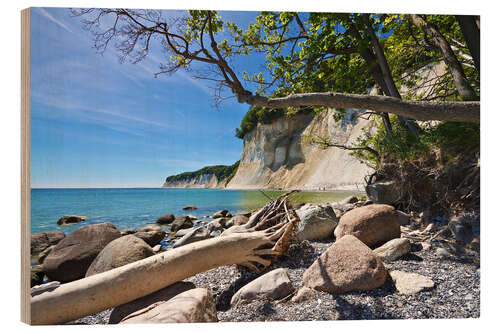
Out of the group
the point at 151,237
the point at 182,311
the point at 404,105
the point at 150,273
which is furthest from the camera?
the point at 151,237

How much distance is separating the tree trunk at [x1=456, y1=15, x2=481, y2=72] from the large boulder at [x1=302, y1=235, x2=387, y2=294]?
2888 millimetres

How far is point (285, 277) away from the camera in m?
2.21

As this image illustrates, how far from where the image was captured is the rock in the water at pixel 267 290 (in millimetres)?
2111

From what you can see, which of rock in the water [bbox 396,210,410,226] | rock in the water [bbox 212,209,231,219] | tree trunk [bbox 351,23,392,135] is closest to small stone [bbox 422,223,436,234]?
rock in the water [bbox 396,210,410,226]

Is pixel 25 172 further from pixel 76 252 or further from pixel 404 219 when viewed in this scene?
pixel 404 219

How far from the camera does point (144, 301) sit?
208cm

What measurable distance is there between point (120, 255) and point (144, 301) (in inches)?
31.5

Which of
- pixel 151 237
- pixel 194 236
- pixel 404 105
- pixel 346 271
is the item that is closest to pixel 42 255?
pixel 194 236

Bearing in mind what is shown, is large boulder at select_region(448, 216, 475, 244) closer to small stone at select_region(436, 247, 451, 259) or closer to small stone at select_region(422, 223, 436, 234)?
small stone at select_region(436, 247, 451, 259)

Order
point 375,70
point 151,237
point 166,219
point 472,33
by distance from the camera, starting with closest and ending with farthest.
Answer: point 472,33 → point 375,70 → point 151,237 → point 166,219

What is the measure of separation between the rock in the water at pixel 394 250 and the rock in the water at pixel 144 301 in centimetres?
217

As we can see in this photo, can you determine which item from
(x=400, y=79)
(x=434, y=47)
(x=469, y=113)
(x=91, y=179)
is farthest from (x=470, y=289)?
(x=91, y=179)

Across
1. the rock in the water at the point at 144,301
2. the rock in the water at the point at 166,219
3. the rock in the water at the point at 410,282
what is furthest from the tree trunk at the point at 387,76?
the rock in the water at the point at 166,219
